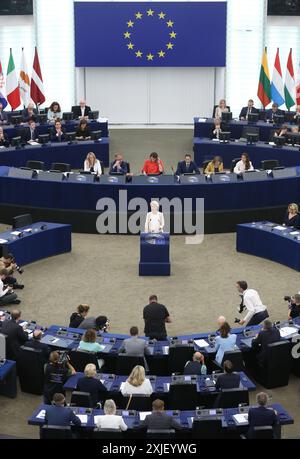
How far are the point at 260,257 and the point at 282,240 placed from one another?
3.12ft

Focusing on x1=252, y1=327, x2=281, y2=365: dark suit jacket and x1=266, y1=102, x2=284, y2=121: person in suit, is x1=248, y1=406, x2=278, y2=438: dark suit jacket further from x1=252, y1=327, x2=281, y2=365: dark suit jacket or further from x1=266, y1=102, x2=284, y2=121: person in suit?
x1=266, y1=102, x2=284, y2=121: person in suit

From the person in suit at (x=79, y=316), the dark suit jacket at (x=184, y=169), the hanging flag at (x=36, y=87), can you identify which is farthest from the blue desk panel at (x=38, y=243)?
the hanging flag at (x=36, y=87)

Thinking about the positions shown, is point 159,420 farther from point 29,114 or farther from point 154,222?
point 29,114

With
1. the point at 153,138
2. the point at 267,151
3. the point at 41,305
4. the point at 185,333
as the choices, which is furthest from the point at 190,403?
the point at 153,138

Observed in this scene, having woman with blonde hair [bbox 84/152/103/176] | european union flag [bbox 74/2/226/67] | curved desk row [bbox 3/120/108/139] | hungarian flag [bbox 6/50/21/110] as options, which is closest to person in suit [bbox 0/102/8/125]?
curved desk row [bbox 3/120/108/139]

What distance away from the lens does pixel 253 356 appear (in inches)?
574

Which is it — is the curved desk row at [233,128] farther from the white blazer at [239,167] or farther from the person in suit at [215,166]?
the person in suit at [215,166]

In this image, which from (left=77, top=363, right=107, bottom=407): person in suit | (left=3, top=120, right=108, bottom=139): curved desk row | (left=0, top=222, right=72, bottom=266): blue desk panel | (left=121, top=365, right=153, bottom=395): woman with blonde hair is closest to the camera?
(left=121, top=365, right=153, bottom=395): woman with blonde hair

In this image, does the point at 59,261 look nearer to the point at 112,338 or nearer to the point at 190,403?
the point at 112,338

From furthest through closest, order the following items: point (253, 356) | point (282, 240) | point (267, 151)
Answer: point (267, 151) < point (282, 240) < point (253, 356)

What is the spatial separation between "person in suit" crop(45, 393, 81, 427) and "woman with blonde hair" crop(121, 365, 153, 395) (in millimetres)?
1129

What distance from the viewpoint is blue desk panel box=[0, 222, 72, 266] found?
64.2ft

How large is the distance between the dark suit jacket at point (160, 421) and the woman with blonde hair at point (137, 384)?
40.7 inches

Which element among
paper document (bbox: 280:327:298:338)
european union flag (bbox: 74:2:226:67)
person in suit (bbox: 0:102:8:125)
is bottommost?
paper document (bbox: 280:327:298:338)
